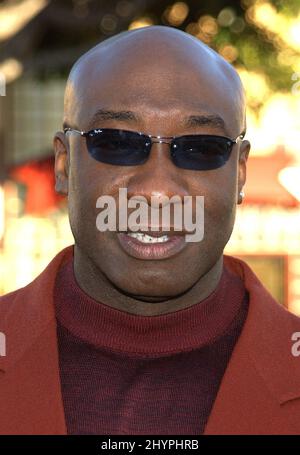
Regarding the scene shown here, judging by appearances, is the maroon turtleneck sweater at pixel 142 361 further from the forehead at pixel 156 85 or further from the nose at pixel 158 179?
the forehead at pixel 156 85

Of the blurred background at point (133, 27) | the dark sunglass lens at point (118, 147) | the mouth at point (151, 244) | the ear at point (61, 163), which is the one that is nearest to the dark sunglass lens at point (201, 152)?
the dark sunglass lens at point (118, 147)

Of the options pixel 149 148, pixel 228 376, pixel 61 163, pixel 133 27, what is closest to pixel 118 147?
pixel 149 148

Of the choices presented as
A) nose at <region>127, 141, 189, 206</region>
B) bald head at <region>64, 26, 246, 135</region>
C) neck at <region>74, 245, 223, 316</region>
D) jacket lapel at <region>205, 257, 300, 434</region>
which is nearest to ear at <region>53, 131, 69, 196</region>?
bald head at <region>64, 26, 246, 135</region>

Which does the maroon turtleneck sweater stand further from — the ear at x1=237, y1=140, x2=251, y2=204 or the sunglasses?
the sunglasses

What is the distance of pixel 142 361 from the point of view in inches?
114

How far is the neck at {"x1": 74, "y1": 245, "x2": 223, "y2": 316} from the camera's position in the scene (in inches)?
119

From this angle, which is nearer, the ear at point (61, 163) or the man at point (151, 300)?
the man at point (151, 300)

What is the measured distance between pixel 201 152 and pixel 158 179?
206 mm

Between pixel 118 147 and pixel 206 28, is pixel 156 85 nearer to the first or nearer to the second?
pixel 118 147

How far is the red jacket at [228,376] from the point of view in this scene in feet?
9.04

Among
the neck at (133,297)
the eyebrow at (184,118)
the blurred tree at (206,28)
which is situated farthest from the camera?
the blurred tree at (206,28)

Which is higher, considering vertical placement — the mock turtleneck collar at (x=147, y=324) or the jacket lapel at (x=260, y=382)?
the mock turtleneck collar at (x=147, y=324)

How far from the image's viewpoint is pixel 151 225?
9.20 ft
